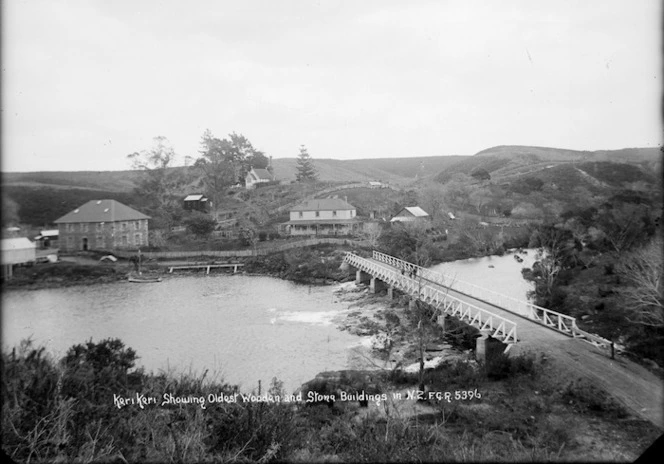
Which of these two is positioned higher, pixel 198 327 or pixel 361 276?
pixel 198 327

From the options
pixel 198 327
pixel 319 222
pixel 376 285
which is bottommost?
pixel 376 285

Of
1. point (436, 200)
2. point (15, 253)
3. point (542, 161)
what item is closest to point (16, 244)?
point (15, 253)

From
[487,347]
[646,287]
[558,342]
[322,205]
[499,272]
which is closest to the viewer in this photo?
[558,342]

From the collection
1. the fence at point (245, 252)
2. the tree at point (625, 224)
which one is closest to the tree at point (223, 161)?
the fence at point (245, 252)

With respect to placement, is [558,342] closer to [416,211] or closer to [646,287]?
[646,287]

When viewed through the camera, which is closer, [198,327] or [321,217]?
[198,327]
